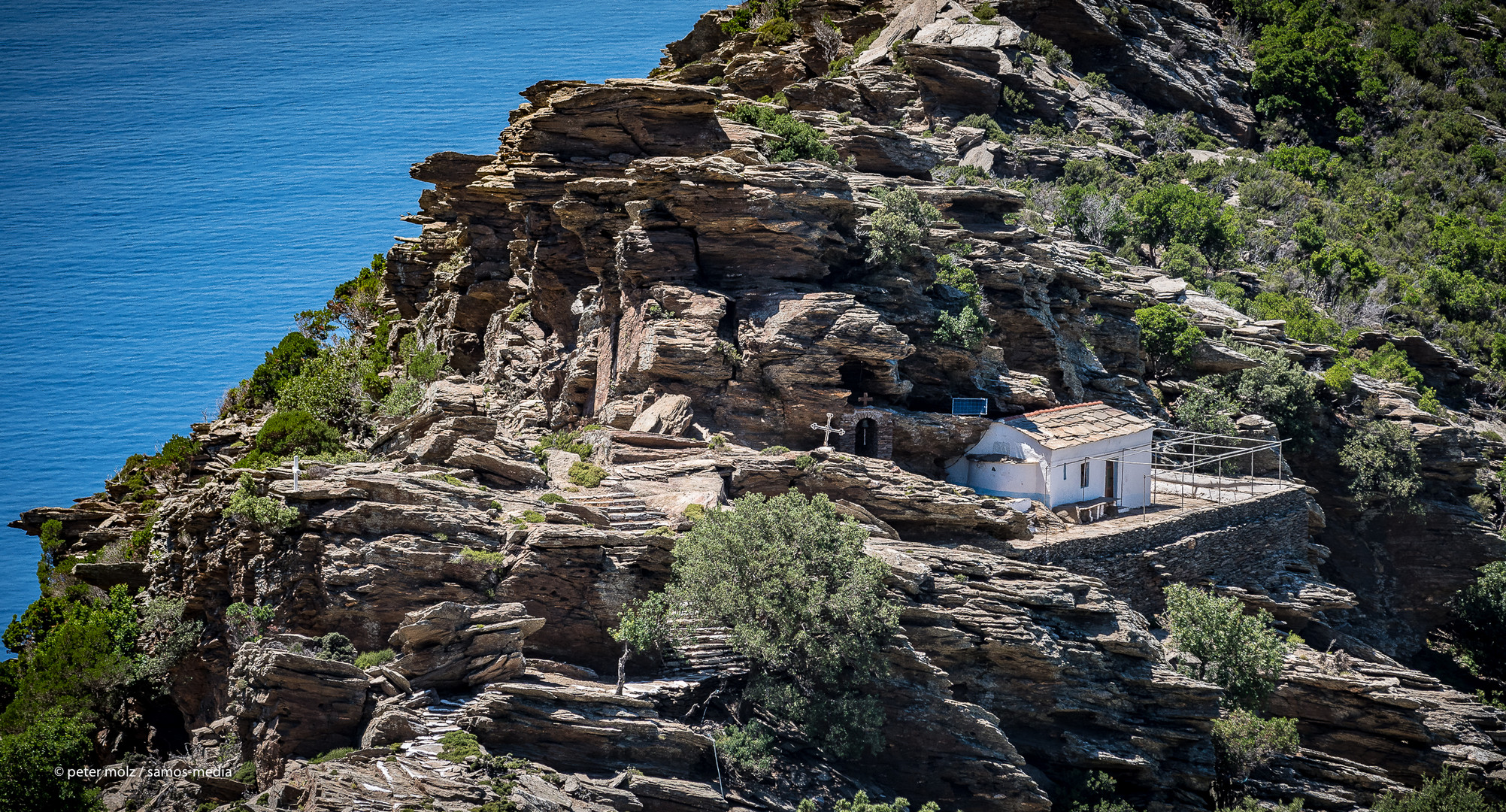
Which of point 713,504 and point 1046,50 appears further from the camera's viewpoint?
point 1046,50

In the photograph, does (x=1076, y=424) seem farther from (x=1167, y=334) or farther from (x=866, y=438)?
(x=1167, y=334)

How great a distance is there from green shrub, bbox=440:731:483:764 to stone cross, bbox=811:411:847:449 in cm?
1871

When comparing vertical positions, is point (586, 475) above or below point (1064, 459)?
below

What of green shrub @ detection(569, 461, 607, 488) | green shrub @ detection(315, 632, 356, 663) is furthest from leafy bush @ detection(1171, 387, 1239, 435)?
green shrub @ detection(315, 632, 356, 663)

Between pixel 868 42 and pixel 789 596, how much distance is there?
176 ft

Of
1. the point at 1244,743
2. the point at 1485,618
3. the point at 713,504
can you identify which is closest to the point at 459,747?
the point at 713,504

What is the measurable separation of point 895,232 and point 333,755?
31015mm

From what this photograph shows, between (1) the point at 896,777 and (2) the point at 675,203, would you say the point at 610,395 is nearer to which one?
(2) the point at 675,203

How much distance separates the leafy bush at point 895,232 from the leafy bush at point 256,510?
2620 centimetres

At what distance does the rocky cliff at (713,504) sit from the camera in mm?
34125

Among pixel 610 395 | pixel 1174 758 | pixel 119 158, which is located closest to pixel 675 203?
pixel 610 395

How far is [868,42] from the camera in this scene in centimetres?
8000

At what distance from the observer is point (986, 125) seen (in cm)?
7712

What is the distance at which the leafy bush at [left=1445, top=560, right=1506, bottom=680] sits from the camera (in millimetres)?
58844
